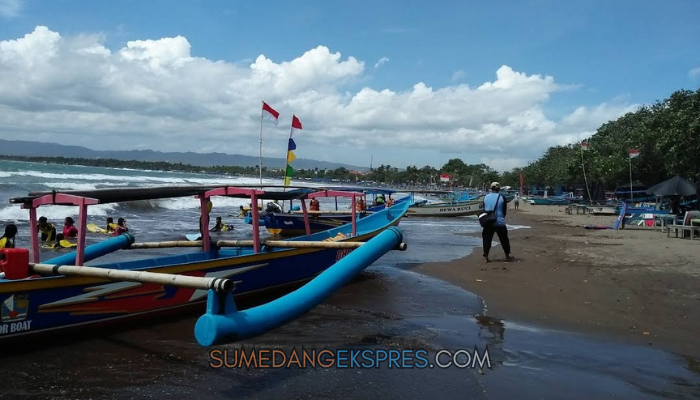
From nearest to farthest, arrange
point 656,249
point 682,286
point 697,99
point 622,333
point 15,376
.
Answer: point 15,376 → point 622,333 → point 682,286 → point 656,249 → point 697,99

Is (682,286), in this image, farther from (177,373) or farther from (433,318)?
(177,373)

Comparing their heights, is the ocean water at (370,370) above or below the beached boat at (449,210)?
below

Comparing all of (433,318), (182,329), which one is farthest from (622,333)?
(182,329)

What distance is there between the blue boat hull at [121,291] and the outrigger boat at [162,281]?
11 mm

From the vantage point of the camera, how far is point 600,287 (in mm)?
8961

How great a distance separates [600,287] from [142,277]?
25.3 ft

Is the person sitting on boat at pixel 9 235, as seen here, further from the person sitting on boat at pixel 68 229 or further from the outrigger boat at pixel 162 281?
the person sitting on boat at pixel 68 229

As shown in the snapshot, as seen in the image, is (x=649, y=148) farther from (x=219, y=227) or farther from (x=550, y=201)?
(x=219, y=227)

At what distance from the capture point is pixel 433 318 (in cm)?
750

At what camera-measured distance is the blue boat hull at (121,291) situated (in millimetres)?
5715

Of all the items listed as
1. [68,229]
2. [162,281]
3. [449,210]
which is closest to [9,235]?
[162,281]

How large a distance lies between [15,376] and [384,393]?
153 inches

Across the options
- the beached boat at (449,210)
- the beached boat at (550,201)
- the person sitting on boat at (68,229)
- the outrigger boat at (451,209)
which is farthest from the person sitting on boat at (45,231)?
the beached boat at (550,201)

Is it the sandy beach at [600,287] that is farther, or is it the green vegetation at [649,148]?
the green vegetation at [649,148]
